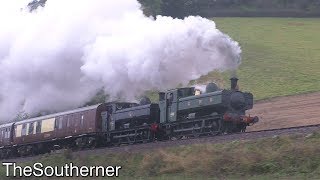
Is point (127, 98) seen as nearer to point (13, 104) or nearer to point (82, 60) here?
point (82, 60)

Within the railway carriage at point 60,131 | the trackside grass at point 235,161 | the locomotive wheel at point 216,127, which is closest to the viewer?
the trackside grass at point 235,161

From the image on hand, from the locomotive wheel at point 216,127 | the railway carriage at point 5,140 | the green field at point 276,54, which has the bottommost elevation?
the railway carriage at point 5,140

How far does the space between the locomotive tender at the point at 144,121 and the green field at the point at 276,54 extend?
21.7m

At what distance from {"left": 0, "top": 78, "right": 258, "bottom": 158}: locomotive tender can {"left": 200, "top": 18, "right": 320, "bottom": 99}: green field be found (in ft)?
71.1

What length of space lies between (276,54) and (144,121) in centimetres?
4127

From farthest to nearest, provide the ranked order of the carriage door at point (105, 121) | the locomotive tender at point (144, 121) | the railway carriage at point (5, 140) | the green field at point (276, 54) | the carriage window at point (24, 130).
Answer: the green field at point (276, 54) → the railway carriage at point (5, 140) → the carriage window at point (24, 130) → the carriage door at point (105, 121) → the locomotive tender at point (144, 121)

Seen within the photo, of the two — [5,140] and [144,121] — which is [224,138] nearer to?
[144,121]

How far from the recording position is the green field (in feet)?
180

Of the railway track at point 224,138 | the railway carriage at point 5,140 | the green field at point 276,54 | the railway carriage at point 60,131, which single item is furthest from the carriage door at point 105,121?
the green field at point 276,54

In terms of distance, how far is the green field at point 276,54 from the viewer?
180ft

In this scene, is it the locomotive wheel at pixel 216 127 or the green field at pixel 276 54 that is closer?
the locomotive wheel at pixel 216 127

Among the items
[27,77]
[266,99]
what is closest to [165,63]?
[27,77]

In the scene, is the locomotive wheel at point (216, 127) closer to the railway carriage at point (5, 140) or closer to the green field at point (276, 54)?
the railway carriage at point (5, 140)

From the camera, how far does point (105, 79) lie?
111 ft
